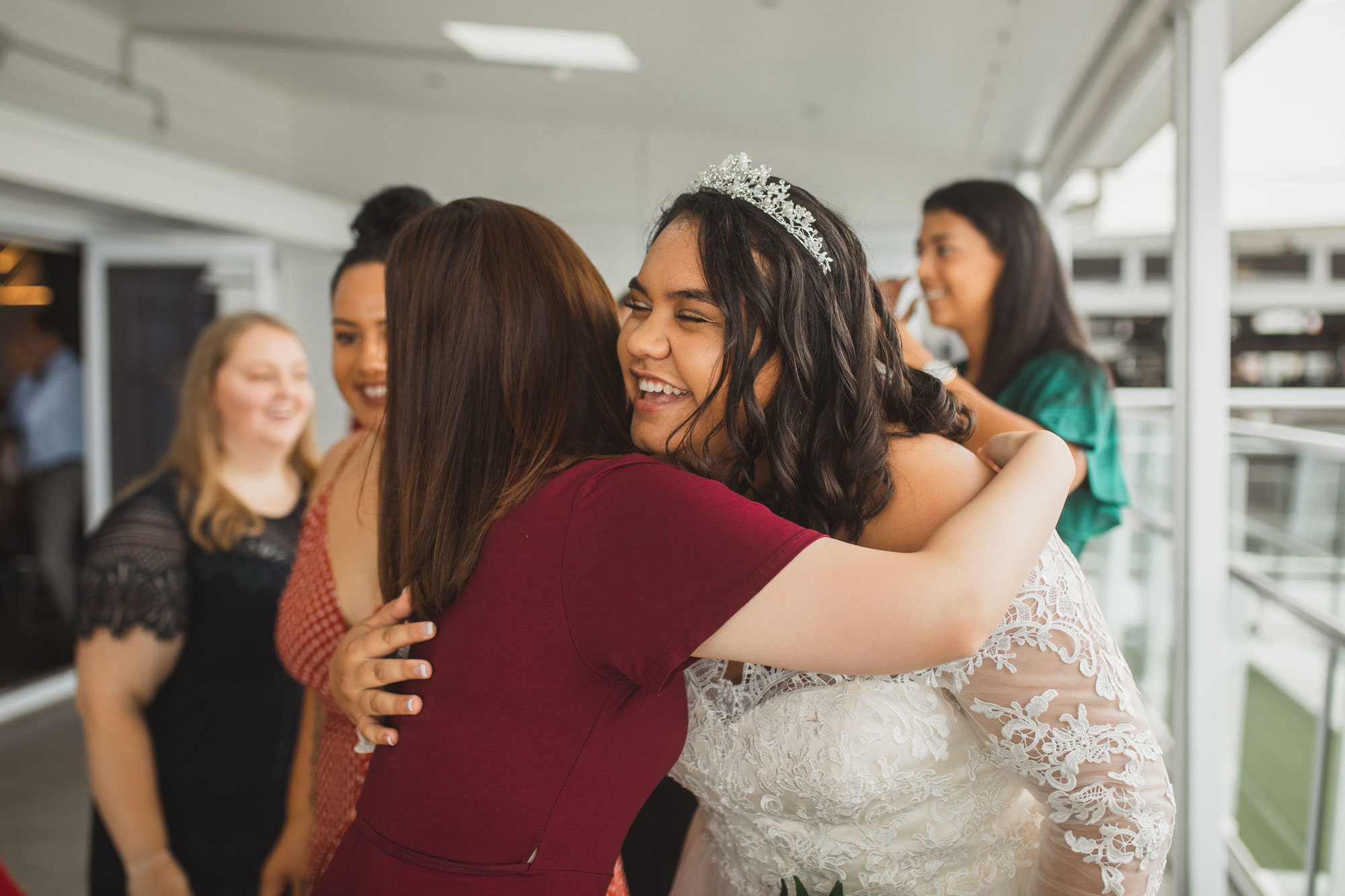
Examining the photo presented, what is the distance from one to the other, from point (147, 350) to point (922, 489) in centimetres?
586

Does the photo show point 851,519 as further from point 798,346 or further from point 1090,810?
point 1090,810

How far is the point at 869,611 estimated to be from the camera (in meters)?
0.82

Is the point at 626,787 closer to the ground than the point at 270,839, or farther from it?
farther from it

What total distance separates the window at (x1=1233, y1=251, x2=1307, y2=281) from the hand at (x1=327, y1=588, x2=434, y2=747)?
5847 millimetres

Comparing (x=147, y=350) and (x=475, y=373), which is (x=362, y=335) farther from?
(x=147, y=350)

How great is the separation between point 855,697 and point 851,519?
224 millimetres

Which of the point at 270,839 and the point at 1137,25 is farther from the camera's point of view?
the point at 1137,25

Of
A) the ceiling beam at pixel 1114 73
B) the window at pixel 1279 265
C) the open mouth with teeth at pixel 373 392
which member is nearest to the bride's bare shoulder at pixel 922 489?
the open mouth with teeth at pixel 373 392

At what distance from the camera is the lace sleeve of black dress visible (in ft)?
5.93

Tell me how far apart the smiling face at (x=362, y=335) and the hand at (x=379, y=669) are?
0.67 m

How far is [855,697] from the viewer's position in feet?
3.66

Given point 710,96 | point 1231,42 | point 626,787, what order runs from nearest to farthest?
point 626,787 < point 1231,42 < point 710,96

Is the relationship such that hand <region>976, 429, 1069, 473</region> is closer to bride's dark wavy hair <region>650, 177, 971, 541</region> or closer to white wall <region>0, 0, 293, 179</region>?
bride's dark wavy hair <region>650, 177, 971, 541</region>

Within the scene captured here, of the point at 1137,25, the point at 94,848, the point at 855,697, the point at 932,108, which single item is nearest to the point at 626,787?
the point at 855,697
